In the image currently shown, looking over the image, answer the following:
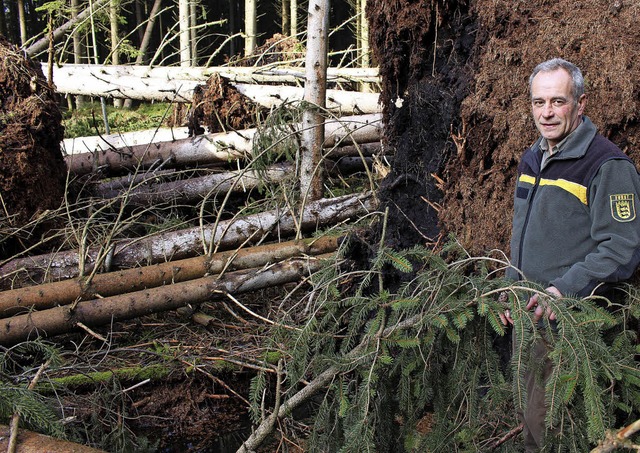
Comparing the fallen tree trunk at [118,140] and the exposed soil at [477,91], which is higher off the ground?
the exposed soil at [477,91]

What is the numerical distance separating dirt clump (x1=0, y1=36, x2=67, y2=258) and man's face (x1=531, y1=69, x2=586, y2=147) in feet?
15.4

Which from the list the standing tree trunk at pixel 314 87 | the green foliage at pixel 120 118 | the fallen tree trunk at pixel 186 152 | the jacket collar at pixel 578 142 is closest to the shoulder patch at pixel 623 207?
the jacket collar at pixel 578 142

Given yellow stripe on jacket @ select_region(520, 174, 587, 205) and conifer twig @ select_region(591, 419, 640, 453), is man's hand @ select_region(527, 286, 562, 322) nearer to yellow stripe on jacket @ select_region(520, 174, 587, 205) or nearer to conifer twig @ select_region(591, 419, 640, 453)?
yellow stripe on jacket @ select_region(520, 174, 587, 205)

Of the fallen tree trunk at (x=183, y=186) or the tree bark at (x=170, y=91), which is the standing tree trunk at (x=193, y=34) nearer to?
the tree bark at (x=170, y=91)

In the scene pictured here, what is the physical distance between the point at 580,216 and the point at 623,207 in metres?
0.18

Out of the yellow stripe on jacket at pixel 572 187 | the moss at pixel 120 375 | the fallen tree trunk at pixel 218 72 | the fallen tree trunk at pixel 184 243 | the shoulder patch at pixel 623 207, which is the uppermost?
the fallen tree trunk at pixel 218 72

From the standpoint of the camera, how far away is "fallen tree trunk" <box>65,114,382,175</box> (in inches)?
279

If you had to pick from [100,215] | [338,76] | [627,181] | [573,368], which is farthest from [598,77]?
[338,76]

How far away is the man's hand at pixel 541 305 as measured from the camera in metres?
2.15

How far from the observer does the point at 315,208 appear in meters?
5.80

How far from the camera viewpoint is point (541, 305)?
7.11 ft

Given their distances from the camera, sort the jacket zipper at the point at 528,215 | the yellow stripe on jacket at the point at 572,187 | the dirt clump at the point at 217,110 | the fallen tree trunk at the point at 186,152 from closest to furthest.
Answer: the yellow stripe on jacket at the point at 572,187, the jacket zipper at the point at 528,215, the fallen tree trunk at the point at 186,152, the dirt clump at the point at 217,110

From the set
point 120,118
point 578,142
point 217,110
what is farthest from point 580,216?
point 120,118

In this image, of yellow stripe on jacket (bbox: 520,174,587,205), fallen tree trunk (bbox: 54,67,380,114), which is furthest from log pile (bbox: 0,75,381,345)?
yellow stripe on jacket (bbox: 520,174,587,205)
